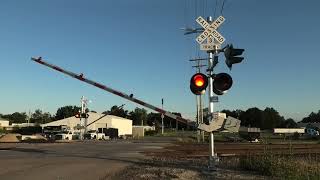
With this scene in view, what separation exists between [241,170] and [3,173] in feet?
30.3

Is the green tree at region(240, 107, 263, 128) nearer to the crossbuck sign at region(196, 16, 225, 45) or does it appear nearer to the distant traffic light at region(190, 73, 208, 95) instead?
the crossbuck sign at region(196, 16, 225, 45)

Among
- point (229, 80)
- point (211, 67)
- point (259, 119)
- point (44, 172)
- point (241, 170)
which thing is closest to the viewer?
point (229, 80)

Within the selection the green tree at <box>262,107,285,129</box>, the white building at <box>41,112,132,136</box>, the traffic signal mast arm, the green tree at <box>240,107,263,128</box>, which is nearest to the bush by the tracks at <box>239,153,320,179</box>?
the traffic signal mast arm

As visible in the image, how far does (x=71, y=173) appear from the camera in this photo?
19.3 m

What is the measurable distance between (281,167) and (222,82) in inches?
305

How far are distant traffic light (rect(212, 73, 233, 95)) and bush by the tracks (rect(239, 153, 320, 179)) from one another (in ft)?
14.8

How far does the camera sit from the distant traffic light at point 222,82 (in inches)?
491

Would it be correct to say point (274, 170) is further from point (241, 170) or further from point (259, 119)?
point (259, 119)

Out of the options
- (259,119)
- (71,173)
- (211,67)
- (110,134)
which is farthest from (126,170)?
(259,119)

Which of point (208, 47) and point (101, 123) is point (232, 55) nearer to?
point (208, 47)

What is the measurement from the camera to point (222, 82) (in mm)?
12547

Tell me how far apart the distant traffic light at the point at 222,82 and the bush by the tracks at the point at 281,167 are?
4.52 meters

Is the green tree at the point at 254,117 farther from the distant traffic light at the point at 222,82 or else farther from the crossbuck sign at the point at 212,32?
the distant traffic light at the point at 222,82

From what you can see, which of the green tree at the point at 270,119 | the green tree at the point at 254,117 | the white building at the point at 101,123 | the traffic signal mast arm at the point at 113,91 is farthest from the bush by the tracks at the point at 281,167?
the green tree at the point at 270,119
